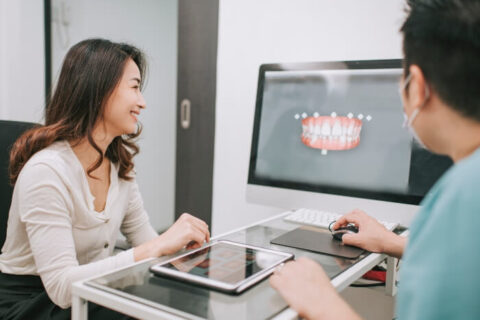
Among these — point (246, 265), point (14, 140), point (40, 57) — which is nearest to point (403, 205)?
point (246, 265)

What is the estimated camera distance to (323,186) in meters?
1.35

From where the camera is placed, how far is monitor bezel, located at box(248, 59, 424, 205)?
125 cm

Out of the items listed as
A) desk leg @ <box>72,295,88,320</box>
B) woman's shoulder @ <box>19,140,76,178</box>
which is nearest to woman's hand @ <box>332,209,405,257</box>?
desk leg @ <box>72,295,88,320</box>

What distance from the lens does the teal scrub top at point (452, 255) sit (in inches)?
17.3

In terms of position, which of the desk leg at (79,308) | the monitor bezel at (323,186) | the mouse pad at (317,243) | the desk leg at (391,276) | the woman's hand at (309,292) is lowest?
the desk leg at (391,276)

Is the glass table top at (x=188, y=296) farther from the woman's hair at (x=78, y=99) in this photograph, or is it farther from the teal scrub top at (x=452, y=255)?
the woman's hair at (x=78, y=99)

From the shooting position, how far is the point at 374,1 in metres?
1.52

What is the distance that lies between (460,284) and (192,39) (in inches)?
65.2

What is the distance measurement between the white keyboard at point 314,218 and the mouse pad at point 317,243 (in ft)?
0.23

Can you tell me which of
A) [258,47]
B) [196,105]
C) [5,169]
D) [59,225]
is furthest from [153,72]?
[59,225]

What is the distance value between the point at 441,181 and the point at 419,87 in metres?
0.15

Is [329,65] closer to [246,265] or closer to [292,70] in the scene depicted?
[292,70]

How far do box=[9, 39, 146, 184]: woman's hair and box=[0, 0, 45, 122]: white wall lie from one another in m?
1.19

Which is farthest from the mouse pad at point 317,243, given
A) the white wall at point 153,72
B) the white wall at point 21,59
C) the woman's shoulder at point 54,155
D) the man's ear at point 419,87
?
the white wall at point 153,72
